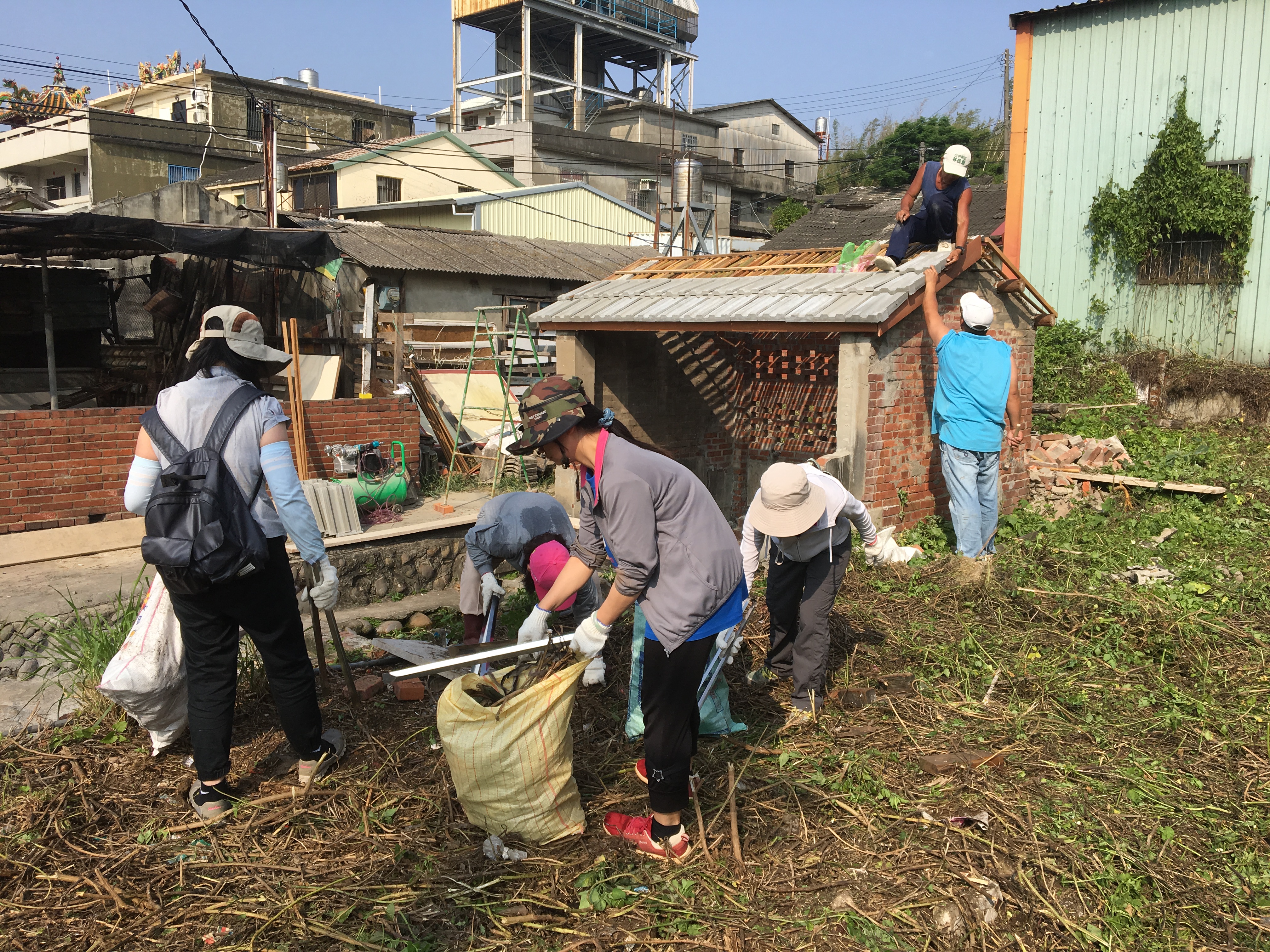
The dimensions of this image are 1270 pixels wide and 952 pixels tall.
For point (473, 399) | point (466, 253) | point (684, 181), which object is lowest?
point (473, 399)

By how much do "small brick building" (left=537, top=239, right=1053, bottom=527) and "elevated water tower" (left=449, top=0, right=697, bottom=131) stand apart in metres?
24.2

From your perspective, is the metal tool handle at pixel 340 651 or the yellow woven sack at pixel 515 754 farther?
the metal tool handle at pixel 340 651

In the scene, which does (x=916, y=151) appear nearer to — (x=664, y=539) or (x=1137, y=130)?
(x=1137, y=130)

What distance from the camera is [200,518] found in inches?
129

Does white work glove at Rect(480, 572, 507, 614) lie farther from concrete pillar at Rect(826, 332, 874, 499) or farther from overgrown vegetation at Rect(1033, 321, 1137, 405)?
overgrown vegetation at Rect(1033, 321, 1137, 405)

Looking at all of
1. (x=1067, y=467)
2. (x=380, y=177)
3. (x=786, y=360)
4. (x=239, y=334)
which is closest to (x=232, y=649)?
(x=239, y=334)

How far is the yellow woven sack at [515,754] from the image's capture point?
3.10 metres

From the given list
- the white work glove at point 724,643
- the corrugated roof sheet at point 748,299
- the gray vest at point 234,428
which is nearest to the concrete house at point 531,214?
the corrugated roof sheet at point 748,299

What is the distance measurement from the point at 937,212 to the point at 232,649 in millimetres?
6470

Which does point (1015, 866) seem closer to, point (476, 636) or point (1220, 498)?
point (476, 636)

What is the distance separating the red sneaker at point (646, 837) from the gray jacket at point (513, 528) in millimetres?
1797

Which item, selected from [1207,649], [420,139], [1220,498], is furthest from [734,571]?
[420,139]

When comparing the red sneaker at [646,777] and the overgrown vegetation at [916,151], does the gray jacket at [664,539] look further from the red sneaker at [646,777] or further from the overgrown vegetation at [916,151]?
the overgrown vegetation at [916,151]

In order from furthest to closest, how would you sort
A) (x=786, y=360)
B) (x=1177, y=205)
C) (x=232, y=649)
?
(x=1177, y=205) → (x=786, y=360) → (x=232, y=649)
